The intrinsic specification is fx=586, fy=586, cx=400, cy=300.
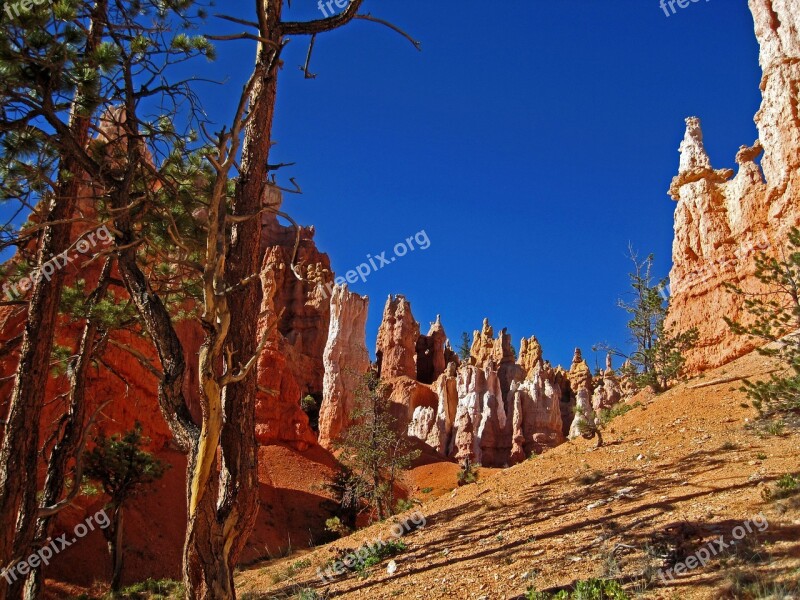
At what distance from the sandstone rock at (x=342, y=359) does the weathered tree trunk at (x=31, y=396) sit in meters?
35.9

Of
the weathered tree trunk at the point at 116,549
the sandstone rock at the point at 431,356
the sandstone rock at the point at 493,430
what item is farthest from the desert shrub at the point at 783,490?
the sandstone rock at the point at 431,356

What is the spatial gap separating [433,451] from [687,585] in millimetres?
43428

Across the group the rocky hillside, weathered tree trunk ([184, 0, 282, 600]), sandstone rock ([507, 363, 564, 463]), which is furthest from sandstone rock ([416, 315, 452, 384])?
weathered tree trunk ([184, 0, 282, 600])

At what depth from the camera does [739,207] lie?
2522 centimetres

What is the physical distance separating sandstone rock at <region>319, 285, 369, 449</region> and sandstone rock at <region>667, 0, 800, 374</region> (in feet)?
79.4

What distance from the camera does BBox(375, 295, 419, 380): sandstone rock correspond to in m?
60.2

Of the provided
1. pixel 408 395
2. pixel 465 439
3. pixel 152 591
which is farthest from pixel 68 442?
pixel 408 395

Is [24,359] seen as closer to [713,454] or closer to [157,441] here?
[713,454]

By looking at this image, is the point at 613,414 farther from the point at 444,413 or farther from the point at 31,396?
the point at 444,413

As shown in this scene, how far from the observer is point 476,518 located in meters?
14.6

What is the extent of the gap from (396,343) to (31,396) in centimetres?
5358

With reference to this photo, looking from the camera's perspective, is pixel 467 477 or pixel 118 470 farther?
pixel 467 477

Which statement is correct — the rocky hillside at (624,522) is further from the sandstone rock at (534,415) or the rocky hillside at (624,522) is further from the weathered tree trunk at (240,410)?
the sandstone rock at (534,415)

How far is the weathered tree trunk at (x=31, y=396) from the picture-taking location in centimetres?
695
